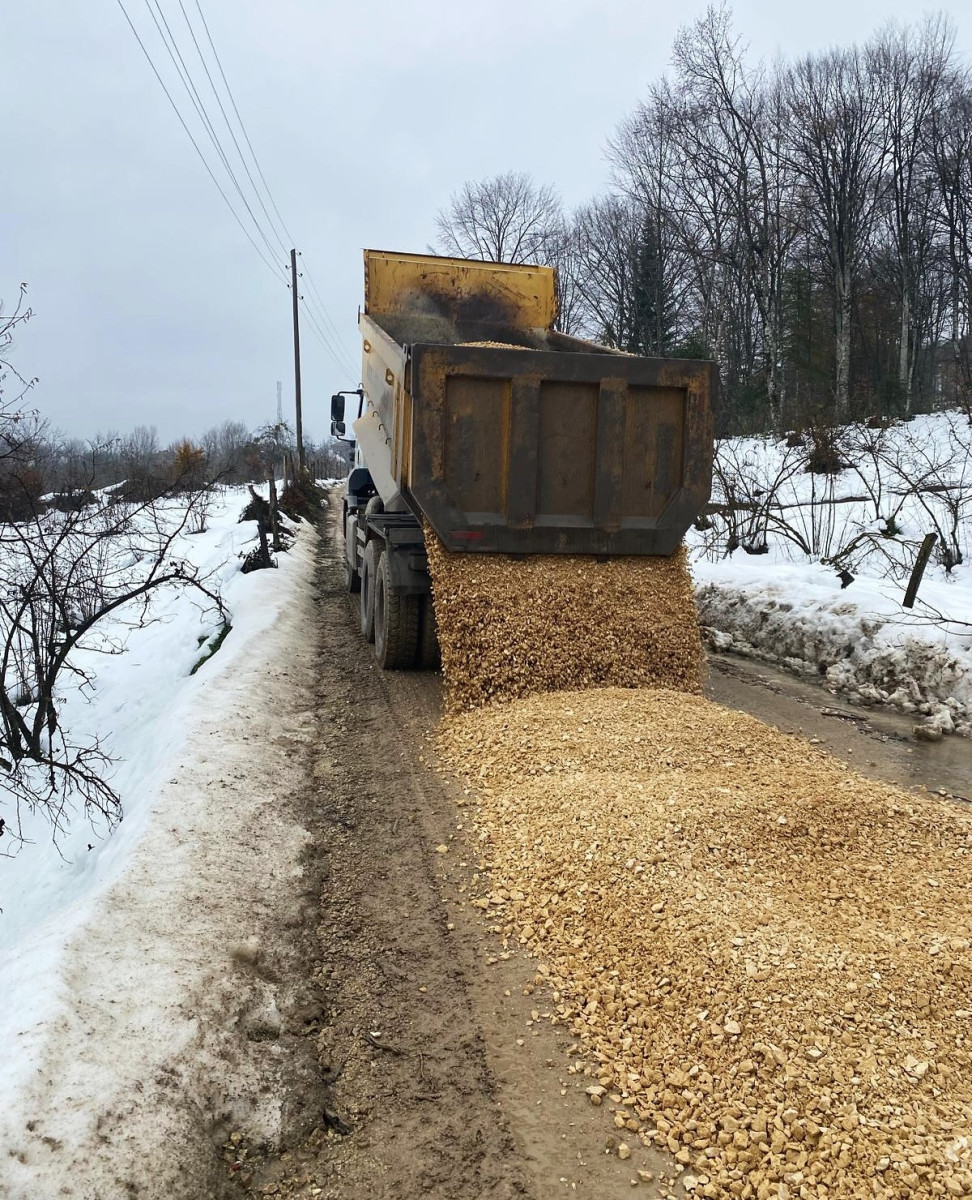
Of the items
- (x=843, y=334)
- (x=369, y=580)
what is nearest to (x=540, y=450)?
(x=369, y=580)

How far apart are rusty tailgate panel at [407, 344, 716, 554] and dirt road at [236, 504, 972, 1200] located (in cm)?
202

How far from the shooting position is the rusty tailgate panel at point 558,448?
579 cm

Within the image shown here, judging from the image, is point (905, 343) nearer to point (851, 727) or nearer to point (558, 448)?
point (851, 727)

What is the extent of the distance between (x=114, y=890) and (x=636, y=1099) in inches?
89.4

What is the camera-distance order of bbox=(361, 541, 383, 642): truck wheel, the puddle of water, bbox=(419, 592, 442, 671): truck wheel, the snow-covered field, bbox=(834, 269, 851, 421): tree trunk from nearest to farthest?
the puddle of water < the snow-covered field < bbox=(419, 592, 442, 671): truck wheel < bbox=(361, 541, 383, 642): truck wheel < bbox=(834, 269, 851, 421): tree trunk

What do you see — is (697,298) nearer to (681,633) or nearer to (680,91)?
(680,91)

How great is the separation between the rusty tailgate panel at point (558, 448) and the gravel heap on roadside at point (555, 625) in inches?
7.2

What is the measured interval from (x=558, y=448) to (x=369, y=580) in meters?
2.88

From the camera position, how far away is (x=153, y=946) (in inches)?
123

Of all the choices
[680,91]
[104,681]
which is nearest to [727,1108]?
[104,681]

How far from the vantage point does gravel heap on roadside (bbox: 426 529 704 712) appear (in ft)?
19.1

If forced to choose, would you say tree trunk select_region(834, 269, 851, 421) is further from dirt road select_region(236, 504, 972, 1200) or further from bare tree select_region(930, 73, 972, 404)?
dirt road select_region(236, 504, 972, 1200)

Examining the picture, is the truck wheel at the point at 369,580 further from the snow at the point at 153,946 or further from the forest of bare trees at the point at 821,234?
the forest of bare trees at the point at 821,234

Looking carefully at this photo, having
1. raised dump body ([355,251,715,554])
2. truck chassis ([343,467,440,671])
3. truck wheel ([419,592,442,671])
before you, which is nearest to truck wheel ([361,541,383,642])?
truck chassis ([343,467,440,671])
